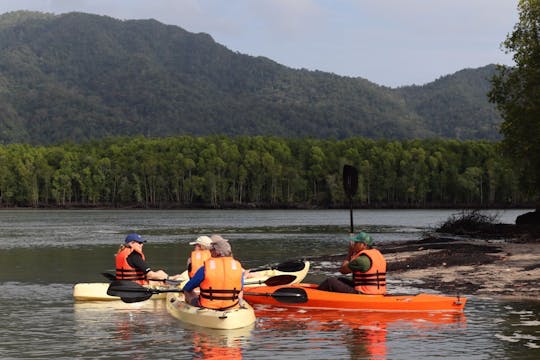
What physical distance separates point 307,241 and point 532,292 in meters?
32.5

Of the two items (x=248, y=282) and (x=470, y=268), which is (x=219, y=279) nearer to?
(x=248, y=282)

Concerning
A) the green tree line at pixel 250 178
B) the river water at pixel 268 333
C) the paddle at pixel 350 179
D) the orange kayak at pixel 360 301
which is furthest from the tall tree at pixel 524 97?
the green tree line at pixel 250 178

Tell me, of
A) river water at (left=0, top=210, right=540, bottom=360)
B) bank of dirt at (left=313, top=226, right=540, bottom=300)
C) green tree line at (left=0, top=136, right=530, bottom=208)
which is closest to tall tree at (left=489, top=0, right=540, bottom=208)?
bank of dirt at (left=313, top=226, right=540, bottom=300)

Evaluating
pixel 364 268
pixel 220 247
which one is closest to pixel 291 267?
pixel 364 268

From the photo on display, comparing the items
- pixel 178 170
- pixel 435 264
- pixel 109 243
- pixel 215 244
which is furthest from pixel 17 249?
pixel 178 170

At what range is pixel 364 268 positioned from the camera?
1894 cm

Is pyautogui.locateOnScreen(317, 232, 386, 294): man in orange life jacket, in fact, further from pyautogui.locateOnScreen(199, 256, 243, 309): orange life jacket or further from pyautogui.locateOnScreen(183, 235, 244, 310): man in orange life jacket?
pyautogui.locateOnScreen(199, 256, 243, 309): orange life jacket

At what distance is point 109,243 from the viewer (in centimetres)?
5419

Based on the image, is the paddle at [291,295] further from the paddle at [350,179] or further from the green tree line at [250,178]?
the green tree line at [250,178]

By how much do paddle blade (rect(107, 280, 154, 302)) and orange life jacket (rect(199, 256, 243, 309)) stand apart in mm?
2397

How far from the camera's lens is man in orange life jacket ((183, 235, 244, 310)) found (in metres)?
16.4

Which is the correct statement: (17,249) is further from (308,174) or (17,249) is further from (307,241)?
(308,174)

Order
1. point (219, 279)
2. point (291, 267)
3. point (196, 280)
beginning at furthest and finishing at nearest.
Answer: point (291, 267)
point (196, 280)
point (219, 279)

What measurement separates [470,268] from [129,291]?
13.6m
